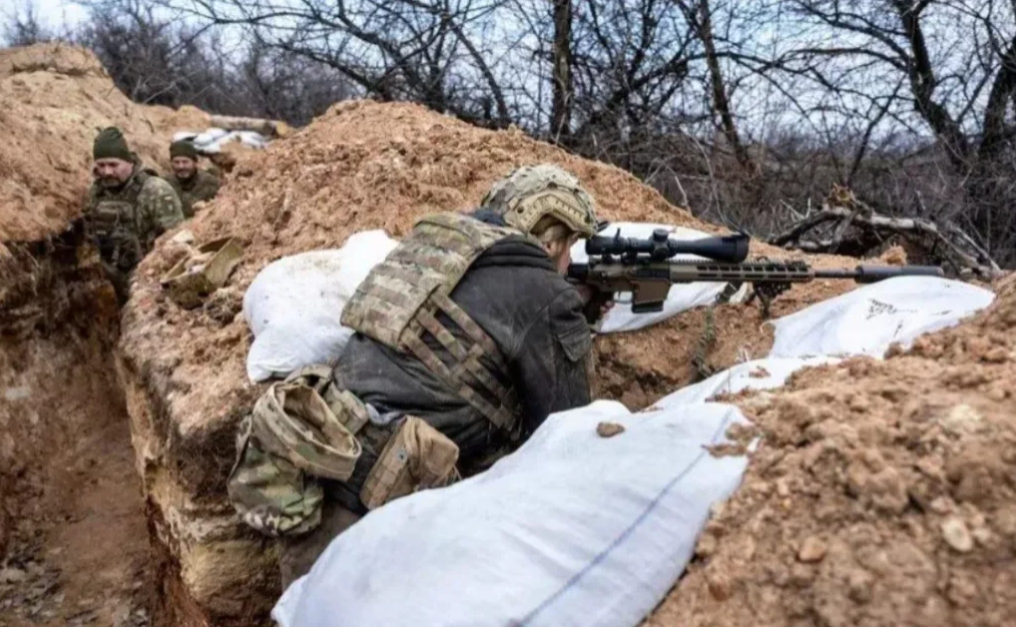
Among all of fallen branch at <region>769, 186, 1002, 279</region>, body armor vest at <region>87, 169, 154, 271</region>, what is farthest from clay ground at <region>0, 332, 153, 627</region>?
fallen branch at <region>769, 186, 1002, 279</region>

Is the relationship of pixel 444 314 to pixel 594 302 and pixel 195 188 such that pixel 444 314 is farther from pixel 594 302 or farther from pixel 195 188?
pixel 195 188

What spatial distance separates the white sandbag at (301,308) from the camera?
9.73ft

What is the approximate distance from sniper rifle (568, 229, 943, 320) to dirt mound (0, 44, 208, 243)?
425 centimetres

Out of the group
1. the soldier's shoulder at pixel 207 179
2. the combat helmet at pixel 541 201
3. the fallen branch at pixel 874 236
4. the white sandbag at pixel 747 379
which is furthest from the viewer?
the soldier's shoulder at pixel 207 179

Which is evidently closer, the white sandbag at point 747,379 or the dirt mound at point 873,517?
the dirt mound at point 873,517

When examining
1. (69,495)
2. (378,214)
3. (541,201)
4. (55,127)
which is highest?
(55,127)

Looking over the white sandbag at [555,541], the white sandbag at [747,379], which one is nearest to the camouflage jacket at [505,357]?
the white sandbag at [747,379]

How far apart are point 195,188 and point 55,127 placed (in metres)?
1.23

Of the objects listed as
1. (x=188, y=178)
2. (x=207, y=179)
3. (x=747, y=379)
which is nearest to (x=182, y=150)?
(x=188, y=178)

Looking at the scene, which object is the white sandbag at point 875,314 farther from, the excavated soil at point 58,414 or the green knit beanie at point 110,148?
the green knit beanie at point 110,148

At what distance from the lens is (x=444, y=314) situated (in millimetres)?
2553

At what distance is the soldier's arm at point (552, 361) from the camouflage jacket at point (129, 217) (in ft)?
15.6

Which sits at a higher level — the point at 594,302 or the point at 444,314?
the point at 444,314

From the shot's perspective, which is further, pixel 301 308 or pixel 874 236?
pixel 874 236
